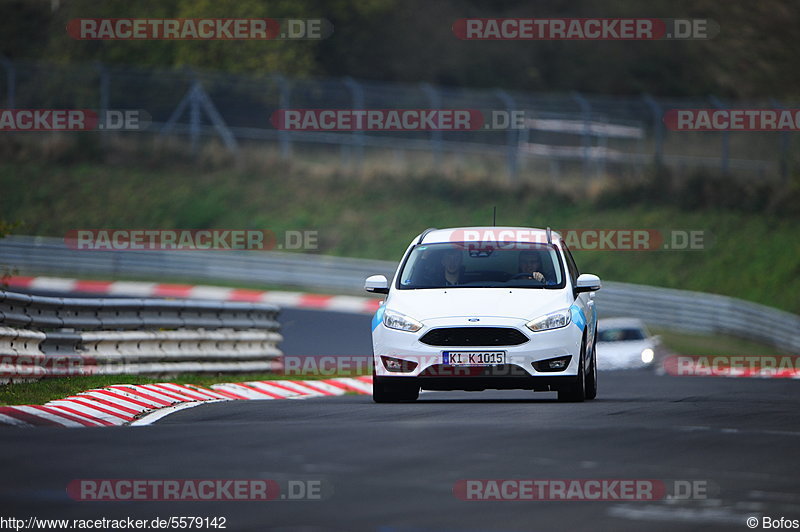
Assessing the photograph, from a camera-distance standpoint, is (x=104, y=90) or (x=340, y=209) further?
(x=340, y=209)

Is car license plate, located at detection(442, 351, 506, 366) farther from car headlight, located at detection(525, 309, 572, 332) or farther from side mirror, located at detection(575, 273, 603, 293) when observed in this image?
side mirror, located at detection(575, 273, 603, 293)

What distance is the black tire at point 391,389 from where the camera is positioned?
1470 centimetres

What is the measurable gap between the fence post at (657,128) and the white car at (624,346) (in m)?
10.8

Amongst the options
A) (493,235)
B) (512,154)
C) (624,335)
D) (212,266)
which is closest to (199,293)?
(212,266)

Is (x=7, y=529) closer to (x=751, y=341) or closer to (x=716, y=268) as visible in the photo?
(x=751, y=341)

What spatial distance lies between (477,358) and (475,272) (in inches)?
58.2

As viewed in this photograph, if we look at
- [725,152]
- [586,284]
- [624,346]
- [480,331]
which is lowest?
[624,346]

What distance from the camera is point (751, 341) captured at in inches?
1507

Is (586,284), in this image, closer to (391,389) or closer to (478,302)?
(478,302)

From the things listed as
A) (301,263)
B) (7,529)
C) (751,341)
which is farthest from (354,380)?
(301,263)

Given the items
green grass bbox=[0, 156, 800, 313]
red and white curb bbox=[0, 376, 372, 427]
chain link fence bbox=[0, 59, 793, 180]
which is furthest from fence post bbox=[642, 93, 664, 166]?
red and white curb bbox=[0, 376, 372, 427]

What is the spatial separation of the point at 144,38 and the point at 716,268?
85.7ft

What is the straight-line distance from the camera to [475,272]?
51.1ft

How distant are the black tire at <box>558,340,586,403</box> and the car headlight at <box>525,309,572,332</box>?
1.17 ft
